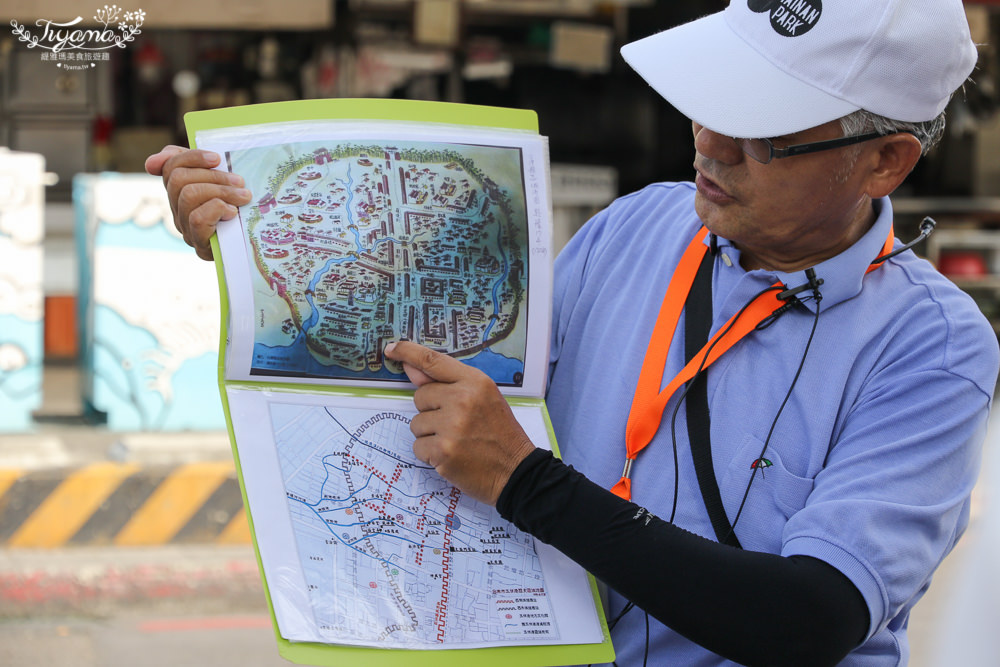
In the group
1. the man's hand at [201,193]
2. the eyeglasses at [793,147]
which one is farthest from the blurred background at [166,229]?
the man's hand at [201,193]

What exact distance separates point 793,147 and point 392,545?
662 millimetres

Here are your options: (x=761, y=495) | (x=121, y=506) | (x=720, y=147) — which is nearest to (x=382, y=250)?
(x=720, y=147)

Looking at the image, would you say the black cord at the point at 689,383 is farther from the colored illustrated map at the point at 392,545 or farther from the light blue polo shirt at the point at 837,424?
the colored illustrated map at the point at 392,545

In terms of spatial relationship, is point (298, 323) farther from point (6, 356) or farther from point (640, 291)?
point (6, 356)

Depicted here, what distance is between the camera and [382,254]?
1239 mm

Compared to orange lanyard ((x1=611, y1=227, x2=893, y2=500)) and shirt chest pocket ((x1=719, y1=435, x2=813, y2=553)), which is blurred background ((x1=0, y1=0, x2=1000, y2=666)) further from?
shirt chest pocket ((x1=719, y1=435, x2=813, y2=553))

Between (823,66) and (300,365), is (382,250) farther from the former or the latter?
(823,66)

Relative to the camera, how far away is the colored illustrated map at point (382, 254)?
1.20 m

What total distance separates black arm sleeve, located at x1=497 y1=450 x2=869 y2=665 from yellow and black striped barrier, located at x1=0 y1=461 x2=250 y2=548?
334 cm

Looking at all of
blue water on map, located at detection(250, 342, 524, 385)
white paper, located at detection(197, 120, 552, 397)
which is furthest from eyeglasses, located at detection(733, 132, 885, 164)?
blue water on map, located at detection(250, 342, 524, 385)

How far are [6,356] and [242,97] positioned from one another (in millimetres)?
2506

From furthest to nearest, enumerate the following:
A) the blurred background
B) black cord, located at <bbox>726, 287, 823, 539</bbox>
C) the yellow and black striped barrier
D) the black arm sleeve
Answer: the yellow and black striped barrier < the blurred background < black cord, located at <bbox>726, 287, 823, 539</bbox> < the black arm sleeve

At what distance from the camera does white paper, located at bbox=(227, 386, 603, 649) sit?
1.16m

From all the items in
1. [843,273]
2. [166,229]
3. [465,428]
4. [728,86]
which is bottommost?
[166,229]
